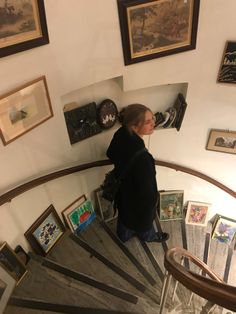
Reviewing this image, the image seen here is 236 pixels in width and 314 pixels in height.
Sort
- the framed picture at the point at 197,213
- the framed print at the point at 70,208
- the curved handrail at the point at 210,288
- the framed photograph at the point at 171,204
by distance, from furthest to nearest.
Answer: the framed picture at the point at 197,213 → the framed photograph at the point at 171,204 → the framed print at the point at 70,208 → the curved handrail at the point at 210,288

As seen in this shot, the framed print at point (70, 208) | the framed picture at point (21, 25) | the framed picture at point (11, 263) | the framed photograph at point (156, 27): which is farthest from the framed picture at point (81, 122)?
the framed picture at point (11, 263)

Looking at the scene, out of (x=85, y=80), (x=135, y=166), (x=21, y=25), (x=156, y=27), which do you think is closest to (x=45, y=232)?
(x=135, y=166)

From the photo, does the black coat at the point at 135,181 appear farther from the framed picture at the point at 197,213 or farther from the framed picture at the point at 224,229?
the framed picture at the point at 224,229

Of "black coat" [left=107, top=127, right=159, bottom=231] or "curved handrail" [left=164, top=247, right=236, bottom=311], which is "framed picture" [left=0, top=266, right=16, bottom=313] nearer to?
"black coat" [left=107, top=127, right=159, bottom=231]

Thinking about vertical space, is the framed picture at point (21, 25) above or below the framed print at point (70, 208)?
above

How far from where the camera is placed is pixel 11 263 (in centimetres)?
281

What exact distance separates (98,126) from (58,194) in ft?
2.68

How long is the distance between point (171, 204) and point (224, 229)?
793 millimetres

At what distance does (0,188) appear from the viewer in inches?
98.0

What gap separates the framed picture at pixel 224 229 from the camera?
4062 millimetres

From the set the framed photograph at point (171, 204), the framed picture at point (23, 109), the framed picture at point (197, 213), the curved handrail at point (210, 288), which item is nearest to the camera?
the curved handrail at point (210, 288)

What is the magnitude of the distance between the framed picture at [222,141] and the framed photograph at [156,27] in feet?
3.50

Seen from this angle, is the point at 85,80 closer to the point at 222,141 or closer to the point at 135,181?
the point at 135,181

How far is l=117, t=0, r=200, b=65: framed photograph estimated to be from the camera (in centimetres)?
249
